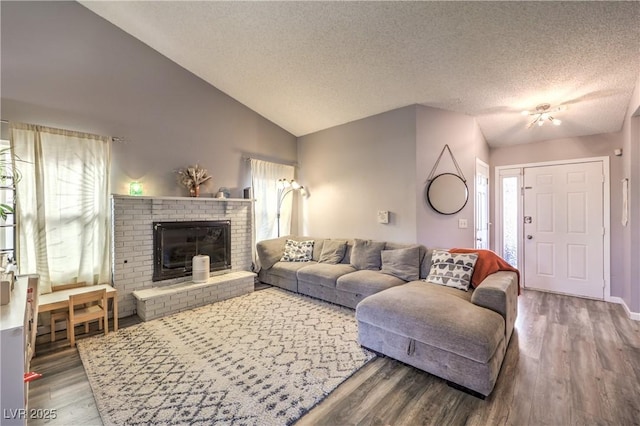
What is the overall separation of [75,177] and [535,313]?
228 inches

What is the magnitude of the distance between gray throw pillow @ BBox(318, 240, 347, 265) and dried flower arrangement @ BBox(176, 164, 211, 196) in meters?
2.16

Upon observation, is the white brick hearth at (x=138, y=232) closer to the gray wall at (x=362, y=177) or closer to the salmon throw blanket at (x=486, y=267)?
the gray wall at (x=362, y=177)

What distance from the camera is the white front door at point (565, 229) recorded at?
4008 mm

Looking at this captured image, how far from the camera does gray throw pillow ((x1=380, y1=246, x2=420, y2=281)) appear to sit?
3.41 metres

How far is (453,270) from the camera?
9.73ft

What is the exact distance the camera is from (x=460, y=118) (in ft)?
13.1

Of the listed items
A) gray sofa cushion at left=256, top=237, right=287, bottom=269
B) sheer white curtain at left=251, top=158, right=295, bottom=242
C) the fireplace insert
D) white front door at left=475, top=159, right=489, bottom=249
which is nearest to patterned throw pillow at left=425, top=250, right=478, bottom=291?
white front door at left=475, top=159, right=489, bottom=249

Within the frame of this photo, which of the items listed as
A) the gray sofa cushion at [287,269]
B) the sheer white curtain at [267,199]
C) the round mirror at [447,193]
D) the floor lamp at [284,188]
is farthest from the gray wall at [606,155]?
the sheer white curtain at [267,199]

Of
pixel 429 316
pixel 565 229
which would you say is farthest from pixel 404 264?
pixel 565 229

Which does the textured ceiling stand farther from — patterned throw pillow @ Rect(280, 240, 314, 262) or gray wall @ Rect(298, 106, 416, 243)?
patterned throw pillow @ Rect(280, 240, 314, 262)

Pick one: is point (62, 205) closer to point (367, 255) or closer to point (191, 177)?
point (191, 177)

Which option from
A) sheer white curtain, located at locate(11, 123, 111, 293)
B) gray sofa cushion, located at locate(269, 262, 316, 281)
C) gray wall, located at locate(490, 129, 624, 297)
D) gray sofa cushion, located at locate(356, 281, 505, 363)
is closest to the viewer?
gray sofa cushion, located at locate(356, 281, 505, 363)

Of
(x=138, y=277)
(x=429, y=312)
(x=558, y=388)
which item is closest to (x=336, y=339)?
(x=429, y=312)

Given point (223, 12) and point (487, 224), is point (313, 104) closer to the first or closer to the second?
point (223, 12)
